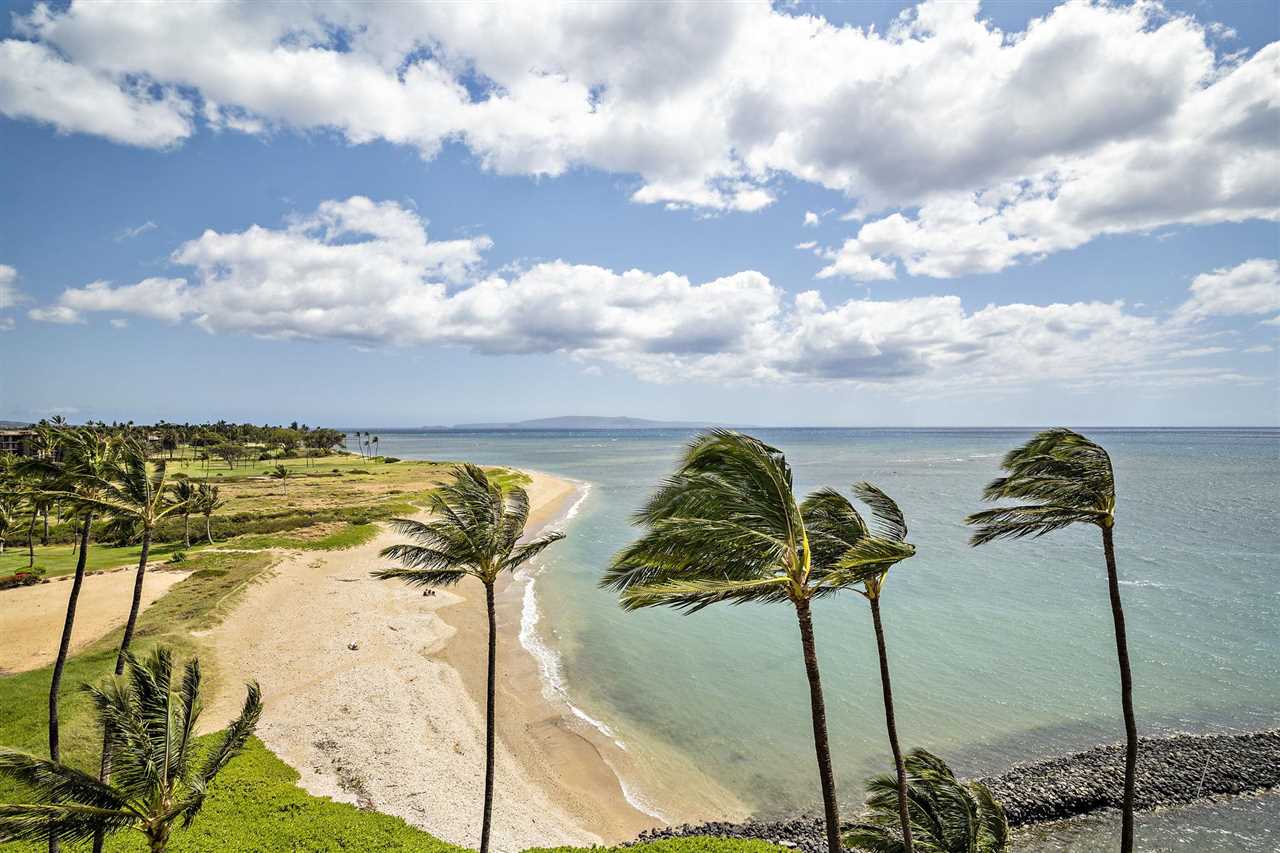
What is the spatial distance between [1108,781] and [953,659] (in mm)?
11153

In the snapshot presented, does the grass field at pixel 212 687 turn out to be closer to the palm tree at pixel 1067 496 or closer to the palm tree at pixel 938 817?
the palm tree at pixel 938 817

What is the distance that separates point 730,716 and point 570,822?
30.4ft

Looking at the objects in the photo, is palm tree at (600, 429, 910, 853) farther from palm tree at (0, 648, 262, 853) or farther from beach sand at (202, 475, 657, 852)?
beach sand at (202, 475, 657, 852)

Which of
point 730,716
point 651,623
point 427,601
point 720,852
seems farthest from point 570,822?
point 427,601

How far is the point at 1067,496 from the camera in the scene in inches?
468

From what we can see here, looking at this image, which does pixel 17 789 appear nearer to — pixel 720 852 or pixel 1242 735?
pixel 720 852

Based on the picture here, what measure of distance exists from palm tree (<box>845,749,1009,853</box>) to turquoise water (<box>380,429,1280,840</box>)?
6661 millimetres

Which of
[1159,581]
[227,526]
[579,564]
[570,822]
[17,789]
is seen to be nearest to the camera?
[17,789]

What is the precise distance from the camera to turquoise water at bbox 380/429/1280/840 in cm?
2417

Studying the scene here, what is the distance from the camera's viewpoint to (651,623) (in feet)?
128

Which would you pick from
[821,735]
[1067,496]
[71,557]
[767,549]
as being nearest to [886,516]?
[1067,496]

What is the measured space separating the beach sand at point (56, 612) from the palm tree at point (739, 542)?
3327cm

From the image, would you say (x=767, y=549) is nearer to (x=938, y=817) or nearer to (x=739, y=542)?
(x=739, y=542)

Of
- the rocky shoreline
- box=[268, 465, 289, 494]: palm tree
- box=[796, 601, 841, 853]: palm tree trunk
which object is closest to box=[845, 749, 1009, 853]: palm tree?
the rocky shoreline
